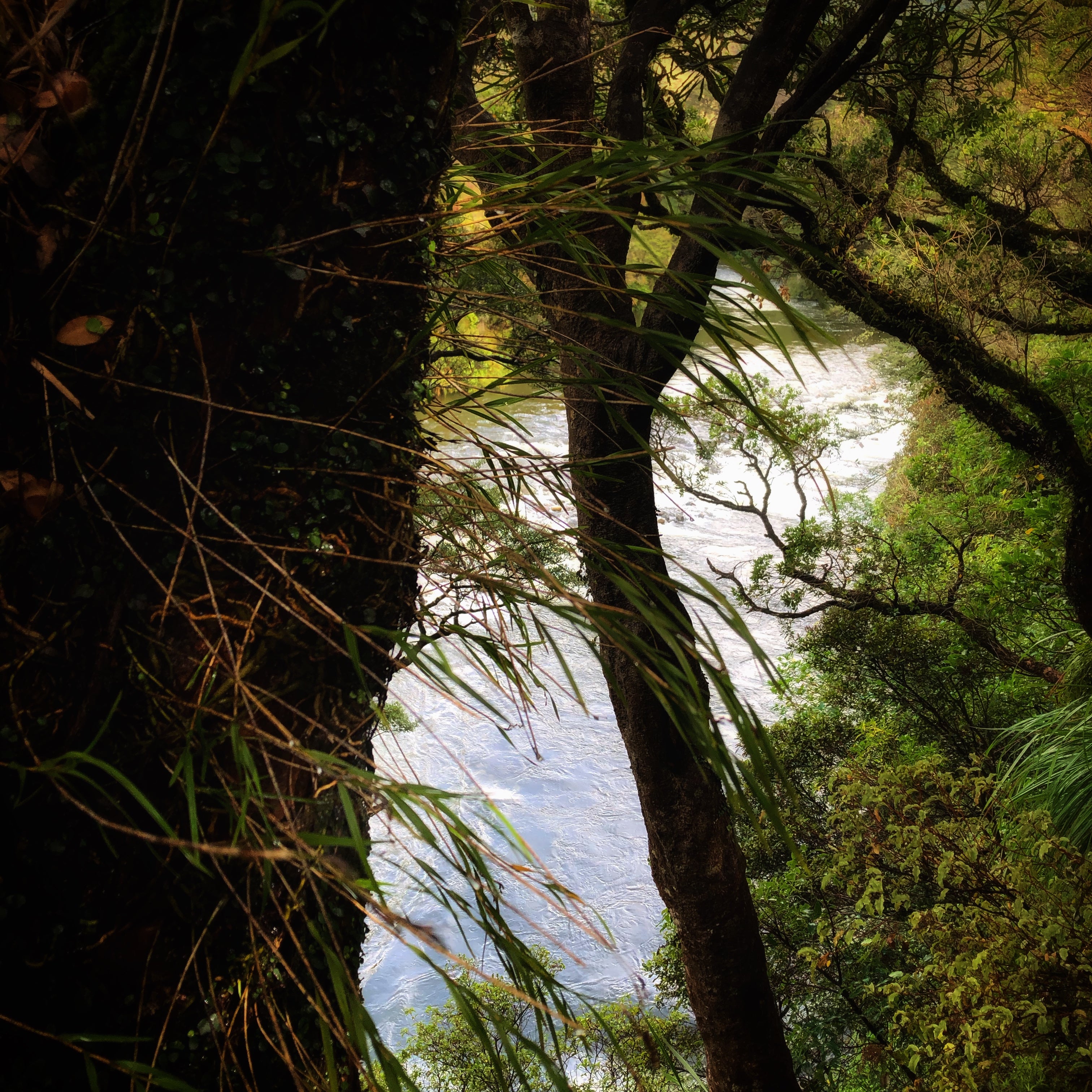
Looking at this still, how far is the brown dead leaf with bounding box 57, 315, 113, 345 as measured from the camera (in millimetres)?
624

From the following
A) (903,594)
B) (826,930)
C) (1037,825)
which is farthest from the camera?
(903,594)

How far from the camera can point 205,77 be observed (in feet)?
2.06

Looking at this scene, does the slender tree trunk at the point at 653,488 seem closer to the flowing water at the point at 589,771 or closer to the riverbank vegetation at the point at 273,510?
the riverbank vegetation at the point at 273,510

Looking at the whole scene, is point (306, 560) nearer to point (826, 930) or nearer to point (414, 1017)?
point (826, 930)

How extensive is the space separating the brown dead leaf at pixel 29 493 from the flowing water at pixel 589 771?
600cm

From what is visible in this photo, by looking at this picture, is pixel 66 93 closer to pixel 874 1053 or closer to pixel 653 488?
pixel 653 488

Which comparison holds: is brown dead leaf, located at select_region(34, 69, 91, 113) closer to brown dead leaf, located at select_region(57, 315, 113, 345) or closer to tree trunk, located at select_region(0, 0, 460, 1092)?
tree trunk, located at select_region(0, 0, 460, 1092)

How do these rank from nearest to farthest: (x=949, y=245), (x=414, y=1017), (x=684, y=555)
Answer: (x=949, y=245), (x=414, y=1017), (x=684, y=555)

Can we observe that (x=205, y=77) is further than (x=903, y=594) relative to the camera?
No

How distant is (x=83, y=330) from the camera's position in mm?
626

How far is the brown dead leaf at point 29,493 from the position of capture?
60 centimetres

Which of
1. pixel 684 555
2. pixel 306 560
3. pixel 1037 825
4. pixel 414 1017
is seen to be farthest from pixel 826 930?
pixel 684 555

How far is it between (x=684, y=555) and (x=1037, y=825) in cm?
984

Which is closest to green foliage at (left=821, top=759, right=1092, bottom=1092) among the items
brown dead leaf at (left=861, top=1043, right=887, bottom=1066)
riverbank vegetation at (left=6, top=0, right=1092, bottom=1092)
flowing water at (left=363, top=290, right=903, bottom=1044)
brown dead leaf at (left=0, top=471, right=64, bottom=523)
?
brown dead leaf at (left=861, top=1043, right=887, bottom=1066)
